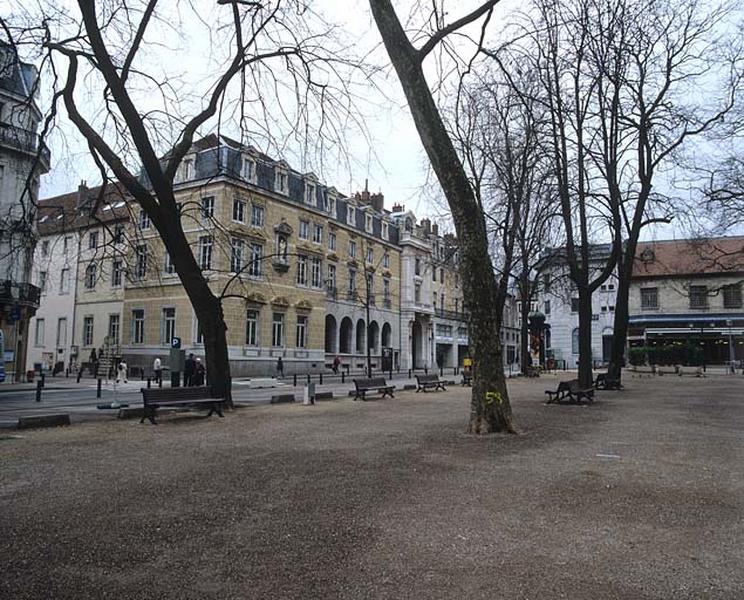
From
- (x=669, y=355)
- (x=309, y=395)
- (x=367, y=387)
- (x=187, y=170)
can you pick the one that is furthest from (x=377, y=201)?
(x=309, y=395)

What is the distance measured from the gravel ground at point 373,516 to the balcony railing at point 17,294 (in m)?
20.9

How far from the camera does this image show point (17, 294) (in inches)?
1185

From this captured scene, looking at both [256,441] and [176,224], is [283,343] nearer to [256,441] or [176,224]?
[176,224]

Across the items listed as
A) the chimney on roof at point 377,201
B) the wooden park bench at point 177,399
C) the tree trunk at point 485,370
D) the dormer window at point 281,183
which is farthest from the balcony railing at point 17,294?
the chimney on roof at point 377,201

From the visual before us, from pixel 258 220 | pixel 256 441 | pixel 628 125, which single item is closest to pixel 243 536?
pixel 256 441

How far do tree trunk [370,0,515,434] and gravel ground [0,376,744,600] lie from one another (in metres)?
0.73

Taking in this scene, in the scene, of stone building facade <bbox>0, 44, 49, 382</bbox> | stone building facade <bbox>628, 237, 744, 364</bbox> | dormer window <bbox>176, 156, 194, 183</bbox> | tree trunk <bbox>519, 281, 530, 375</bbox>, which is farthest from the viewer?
stone building facade <bbox>628, 237, 744, 364</bbox>

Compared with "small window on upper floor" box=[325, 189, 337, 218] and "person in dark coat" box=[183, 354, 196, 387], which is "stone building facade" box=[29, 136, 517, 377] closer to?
"small window on upper floor" box=[325, 189, 337, 218]

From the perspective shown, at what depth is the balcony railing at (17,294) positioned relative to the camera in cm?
2830

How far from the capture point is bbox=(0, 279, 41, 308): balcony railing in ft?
92.8

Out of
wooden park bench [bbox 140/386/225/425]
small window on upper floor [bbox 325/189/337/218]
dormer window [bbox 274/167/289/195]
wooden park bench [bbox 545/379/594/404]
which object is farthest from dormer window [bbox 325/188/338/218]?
wooden park bench [bbox 140/386/225/425]

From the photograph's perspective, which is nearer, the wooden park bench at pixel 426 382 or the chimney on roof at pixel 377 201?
the wooden park bench at pixel 426 382

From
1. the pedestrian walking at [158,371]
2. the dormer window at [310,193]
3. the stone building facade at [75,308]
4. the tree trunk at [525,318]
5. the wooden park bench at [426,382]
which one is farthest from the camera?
the dormer window at [310,193]

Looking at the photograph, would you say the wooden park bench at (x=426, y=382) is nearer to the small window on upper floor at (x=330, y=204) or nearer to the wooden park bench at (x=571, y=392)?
the wooden park bench at (x=571, y=392)
